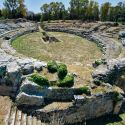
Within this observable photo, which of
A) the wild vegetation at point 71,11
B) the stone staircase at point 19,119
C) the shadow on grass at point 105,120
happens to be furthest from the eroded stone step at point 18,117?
the wild vegetation at point 71,11

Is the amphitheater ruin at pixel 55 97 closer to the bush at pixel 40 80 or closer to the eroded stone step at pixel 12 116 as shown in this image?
the eroded stone step at pixel 12 116

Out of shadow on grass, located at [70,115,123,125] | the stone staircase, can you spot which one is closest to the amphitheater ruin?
the stone staircase

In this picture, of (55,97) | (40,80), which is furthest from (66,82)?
(40,80)

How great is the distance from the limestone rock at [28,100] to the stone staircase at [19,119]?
94 cm

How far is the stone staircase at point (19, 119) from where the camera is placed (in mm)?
26319

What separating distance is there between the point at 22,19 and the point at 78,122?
140ft

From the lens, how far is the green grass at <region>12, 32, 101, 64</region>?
4500 centimetres

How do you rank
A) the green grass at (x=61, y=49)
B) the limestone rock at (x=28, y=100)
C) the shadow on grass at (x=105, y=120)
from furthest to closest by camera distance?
1. the green grass at (x=61, y=49)
2. the shadow on grass at (x=105, y=120)
3. the limestone rock at (x=28, y=100)

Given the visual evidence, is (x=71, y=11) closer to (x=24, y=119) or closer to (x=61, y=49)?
(x=61, y=49)

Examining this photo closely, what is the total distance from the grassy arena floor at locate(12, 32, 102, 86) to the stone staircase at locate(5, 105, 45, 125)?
12.7 m

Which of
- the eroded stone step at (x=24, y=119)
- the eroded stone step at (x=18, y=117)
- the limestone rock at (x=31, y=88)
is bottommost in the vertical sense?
the eroded stone step at (x=24, y=119)

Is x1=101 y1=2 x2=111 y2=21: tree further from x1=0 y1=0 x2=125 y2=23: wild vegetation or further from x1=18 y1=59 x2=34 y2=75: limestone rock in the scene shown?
x1=18 y1=59 x2=34 y2=75: limestone rock

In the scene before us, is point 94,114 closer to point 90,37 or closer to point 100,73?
point 100,73

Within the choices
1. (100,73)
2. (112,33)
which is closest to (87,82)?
(100,73)
